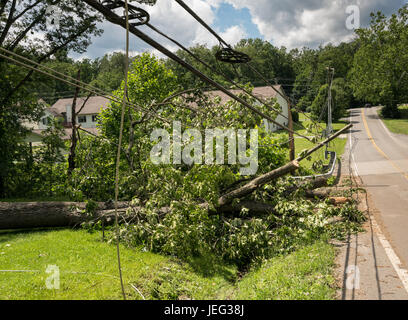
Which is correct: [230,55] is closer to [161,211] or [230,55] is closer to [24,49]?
[161,211]

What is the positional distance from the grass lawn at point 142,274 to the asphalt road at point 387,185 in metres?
1.27

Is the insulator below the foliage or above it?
below

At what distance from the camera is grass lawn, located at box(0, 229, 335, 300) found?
4645mm

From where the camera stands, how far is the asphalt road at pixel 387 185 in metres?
6.21

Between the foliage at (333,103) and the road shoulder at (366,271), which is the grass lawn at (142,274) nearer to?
the road shoulder at (366,271)

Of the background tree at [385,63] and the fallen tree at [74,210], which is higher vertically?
the background tree at [385,63]

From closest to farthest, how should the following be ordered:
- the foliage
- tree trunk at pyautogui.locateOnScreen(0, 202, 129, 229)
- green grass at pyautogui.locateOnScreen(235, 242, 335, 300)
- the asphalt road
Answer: green grass at pyautogui.locateOnScreen(235, 242, 335, 300) < the asphalt road < tree trunk at pyautogui.locateOnScreen(0, 202, 129, 229) < the foliage

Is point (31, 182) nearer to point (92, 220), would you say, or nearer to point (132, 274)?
point (92, 220)

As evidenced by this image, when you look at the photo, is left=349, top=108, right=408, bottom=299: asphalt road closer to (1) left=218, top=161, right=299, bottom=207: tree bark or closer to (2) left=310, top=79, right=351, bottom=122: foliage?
(1) left=218, top=161, right=299, bottom=207: tree bark

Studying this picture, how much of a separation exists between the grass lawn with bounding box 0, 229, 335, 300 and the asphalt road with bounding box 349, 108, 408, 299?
127cm

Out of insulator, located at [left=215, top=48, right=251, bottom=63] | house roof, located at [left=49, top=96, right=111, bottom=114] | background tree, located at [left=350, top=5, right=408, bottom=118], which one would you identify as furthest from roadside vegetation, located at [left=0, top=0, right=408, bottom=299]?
background tree, located at [left=350, top=5, right=408, bottom=118]

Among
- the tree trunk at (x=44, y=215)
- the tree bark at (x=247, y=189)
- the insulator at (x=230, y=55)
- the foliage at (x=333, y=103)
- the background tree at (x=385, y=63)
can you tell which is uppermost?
the background tree at (x=385, y=63)

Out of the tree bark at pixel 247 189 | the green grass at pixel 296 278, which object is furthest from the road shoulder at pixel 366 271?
the tree bark at pixel 247 189
